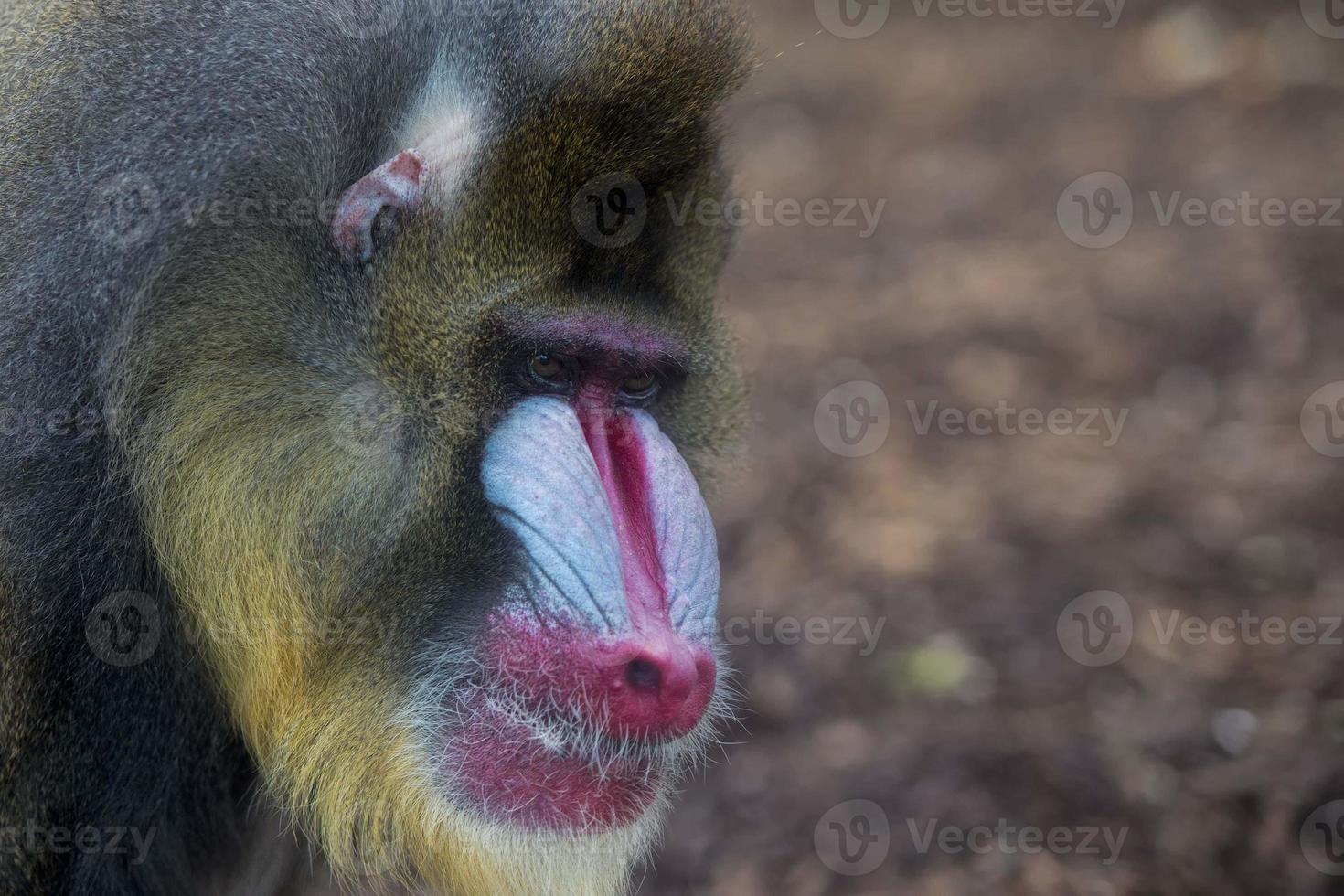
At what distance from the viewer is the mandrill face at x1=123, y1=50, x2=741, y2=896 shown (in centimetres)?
257

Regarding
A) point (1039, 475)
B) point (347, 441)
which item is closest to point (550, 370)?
point (347, 441)

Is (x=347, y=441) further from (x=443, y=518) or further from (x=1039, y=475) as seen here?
(x=1039, y=475)

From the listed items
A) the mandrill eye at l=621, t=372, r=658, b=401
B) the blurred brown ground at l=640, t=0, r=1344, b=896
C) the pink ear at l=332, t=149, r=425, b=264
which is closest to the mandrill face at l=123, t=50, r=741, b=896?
the pink ear at l=332, t=149, r=425, b=264

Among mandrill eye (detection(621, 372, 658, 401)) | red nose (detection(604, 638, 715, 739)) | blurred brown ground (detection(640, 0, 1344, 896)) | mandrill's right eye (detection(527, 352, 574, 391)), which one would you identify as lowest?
blurred brown ground (detection(640, 0, 1344, 896))

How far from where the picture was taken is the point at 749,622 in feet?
15.7

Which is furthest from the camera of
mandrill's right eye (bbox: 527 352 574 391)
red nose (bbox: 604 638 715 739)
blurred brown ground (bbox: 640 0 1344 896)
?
blurred brown ground (bbox: 640 0 1344 896)

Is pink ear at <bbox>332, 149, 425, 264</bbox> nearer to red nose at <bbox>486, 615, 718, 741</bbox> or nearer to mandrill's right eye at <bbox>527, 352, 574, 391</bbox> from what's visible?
mandrill's right eye at <bbox>527, 352, 574, 391</bbox>

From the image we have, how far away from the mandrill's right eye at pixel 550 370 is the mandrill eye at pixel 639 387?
6.5 inches

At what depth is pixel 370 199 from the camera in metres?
2.59

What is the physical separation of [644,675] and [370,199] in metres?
1.00

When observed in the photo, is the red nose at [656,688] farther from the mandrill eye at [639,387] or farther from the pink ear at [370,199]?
the pink ear at [370,199]

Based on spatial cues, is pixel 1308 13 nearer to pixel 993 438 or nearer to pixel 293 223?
pixel 993 438

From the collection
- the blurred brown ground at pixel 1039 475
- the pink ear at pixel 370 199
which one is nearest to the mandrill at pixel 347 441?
the pink ear at pixel 370 199

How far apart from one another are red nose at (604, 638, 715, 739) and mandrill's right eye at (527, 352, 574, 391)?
546 mm
